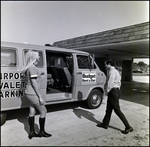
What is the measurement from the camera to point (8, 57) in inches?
151

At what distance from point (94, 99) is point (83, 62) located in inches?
57.1

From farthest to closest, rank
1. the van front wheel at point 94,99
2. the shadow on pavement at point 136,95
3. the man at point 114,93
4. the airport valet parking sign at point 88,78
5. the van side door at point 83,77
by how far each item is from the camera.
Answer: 1. the shadow on pavement at point 136,95
2. the van front wheel at point 94,99
3. the airport valet parking sign at point 88,78
4. the van side door at point 83,77
5. the man at point 114,93

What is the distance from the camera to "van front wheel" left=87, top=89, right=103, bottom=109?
5.51 metres

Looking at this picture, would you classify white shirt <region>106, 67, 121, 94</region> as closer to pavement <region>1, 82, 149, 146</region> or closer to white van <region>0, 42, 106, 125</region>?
pavement <region>1, 82, 149, 146</region>

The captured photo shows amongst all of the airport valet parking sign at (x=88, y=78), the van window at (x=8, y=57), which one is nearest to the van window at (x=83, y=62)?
the airport valet parking sign at (x=88, y=78)

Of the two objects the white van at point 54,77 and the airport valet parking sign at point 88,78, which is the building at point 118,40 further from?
the airport valet parking sign at point 88,78

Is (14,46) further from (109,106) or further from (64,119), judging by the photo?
(109,106)

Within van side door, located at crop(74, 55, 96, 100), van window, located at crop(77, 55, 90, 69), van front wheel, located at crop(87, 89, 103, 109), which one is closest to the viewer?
van side door, located at crop(74, 55, 96, 100)

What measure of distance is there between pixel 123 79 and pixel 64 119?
15.6 meters

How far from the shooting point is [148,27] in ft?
22.3

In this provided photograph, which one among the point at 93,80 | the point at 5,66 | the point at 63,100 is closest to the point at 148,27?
the point at 93,80

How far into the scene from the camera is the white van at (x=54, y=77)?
12.3 feet

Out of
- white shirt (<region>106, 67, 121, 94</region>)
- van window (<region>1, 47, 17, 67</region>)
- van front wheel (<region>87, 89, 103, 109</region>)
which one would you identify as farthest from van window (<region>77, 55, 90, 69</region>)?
van window (<region>1, 47, 17, 67</region>)

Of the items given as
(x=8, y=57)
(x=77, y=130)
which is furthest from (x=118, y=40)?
(x=8, y=57)
